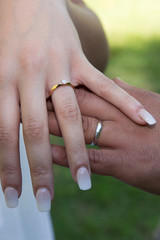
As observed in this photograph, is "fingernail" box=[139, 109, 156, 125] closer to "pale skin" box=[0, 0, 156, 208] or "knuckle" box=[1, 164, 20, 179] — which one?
"pale skin" box=[0, 0, 156, 208]

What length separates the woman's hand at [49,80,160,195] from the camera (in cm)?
121

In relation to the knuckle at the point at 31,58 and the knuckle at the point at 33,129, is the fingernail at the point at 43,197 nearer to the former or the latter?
the knuckle at the point at 33,129

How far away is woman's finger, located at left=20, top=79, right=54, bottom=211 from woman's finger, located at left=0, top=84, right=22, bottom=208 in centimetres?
3

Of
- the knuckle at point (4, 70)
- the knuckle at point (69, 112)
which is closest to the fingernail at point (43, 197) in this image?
the knuckle at point (69, 112)

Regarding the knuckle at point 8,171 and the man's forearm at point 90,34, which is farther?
the man's forearm at point 90,34

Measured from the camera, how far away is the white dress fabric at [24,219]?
1.46 m

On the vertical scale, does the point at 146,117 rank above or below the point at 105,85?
below

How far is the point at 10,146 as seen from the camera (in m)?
1.14

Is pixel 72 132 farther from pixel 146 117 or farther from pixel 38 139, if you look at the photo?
pixel 146 117

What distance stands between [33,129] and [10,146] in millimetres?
93

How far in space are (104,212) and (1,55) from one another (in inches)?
66.1

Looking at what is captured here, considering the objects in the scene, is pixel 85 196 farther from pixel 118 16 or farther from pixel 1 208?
pixel 118 16

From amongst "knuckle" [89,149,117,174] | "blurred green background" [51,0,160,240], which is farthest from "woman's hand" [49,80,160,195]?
"blurred green background" [51,0,160,240]

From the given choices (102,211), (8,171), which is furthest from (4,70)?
(102,211)
